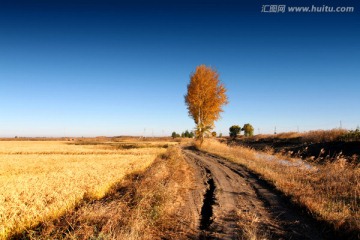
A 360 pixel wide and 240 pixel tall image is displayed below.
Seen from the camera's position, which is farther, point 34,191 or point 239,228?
point 34,191

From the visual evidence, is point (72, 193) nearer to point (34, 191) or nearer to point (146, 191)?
point (34, 191)

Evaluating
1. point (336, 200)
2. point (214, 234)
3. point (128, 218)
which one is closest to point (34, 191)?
point (128, 218)

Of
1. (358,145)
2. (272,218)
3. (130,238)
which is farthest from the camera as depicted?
(358,145)

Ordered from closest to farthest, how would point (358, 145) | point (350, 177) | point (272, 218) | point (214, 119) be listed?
point (272, 218) < point (350, 177) < point (358, 145) < point (214, 119)

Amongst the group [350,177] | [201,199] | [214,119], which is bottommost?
[201,199]

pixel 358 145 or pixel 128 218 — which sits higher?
pixel 358 145

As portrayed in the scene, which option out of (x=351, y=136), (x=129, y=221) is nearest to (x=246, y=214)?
(x=129, y=221)

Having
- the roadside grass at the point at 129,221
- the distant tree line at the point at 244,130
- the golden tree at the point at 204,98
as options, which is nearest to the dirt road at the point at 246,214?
the roadside grass at the point at 129,221

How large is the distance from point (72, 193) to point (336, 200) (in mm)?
8809

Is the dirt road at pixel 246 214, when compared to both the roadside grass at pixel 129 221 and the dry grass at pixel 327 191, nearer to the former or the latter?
the dry grass at pixel 327 191

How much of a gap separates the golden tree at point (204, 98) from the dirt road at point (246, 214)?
897 inches

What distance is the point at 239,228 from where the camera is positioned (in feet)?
19.9

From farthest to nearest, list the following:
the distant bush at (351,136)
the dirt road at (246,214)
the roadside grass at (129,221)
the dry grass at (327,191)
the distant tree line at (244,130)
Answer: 1. the distant tree line at (244,130)
2. the distant bush at (351,136)
3. the dry grass at (327,191)
4. the dirt road at (246,214)
5. the roadside grass at (129,221)

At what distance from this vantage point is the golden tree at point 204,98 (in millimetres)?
33219
